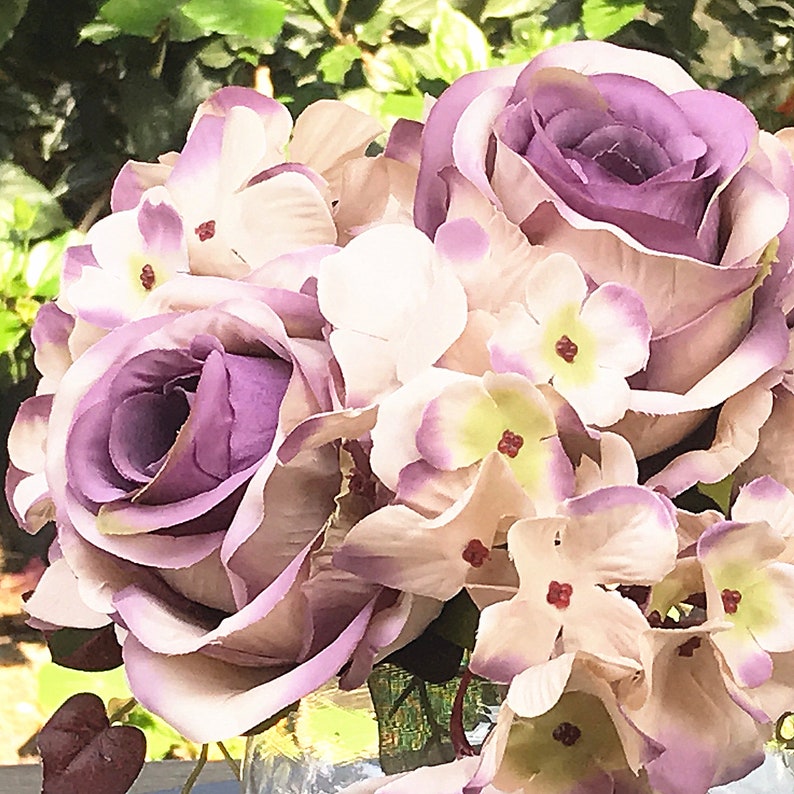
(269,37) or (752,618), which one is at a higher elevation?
(752,618)

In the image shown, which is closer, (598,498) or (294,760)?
(598,498)

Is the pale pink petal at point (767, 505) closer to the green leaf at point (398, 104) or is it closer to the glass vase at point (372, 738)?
the glass vase at point (372, 738)

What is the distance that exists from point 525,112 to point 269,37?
2.38ft

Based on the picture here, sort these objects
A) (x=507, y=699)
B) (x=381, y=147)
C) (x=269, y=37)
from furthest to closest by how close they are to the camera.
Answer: (x=269, y=37) → (x=381, y=147) → (x=507, y=699)

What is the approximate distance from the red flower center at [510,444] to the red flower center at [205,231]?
121 millimetres

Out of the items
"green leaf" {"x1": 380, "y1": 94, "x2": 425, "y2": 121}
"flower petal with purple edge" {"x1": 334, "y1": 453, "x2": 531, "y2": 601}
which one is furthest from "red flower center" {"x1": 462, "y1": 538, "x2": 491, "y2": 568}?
"green leaf" {"x1": 380, "y1": 94, "x2": 425, "y2": 121}

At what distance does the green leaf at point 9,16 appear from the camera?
948mm

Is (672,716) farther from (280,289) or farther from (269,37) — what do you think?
(269,37)

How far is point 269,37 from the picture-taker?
975 millimetres

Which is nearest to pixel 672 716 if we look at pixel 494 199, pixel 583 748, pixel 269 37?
pixel 583 748

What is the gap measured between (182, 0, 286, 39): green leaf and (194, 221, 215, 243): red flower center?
2.25 feet

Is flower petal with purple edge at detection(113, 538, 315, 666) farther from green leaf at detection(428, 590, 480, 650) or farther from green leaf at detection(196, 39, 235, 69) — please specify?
green leaf at detection(196, 39, 235, 69)

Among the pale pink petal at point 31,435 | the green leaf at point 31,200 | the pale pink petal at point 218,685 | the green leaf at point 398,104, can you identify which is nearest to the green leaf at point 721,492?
the pale pink petal at point 218,685

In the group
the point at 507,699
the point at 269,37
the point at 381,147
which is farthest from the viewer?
the point at 269,37
